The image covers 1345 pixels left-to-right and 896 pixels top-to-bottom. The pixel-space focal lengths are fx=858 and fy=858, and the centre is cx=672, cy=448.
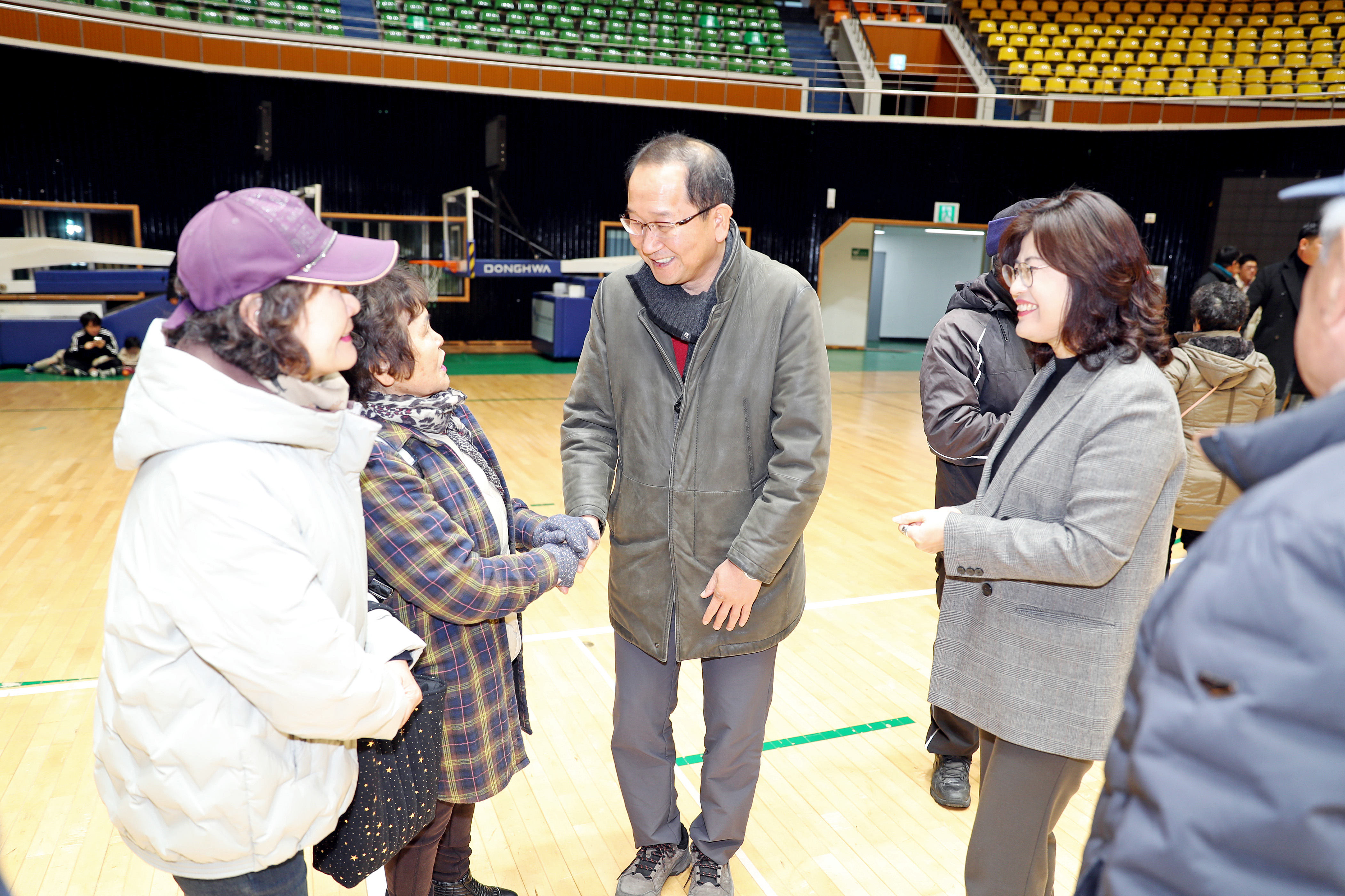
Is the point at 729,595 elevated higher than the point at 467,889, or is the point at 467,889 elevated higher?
the point at 729,595

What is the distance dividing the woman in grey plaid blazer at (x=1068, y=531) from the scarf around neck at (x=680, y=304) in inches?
24.8

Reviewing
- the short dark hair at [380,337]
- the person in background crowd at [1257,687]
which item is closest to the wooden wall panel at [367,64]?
the short dark hair at [380,337]

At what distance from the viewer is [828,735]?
285cm

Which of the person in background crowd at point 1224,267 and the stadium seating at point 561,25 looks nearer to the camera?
the person in background crowd at point 1224,267

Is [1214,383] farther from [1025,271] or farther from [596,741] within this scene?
[596,741]

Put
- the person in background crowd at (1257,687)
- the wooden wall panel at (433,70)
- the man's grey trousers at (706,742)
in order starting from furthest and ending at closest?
the wooden wall panel at (433,70), the man's grey trousers at (706,742), the person in background crowd at (1257,687)

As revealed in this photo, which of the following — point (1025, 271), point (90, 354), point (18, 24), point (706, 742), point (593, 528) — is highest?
point (18, 24)

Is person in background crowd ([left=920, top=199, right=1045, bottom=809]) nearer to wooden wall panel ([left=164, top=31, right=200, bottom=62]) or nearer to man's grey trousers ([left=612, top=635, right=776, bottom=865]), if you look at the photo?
man's grey trousers ([left=612, top=635, right=776, bottom=865])

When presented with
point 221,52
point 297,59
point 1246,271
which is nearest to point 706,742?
point 1246,271

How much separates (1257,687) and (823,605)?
3380mm

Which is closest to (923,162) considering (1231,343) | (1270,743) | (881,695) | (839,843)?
(1231,343)

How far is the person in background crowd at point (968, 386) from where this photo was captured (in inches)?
94.6

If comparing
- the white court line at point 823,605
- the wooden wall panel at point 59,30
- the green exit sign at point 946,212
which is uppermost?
the wooden wall panel at point 59,30

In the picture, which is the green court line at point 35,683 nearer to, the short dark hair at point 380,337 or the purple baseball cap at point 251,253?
the short dark hair at point 380,337
